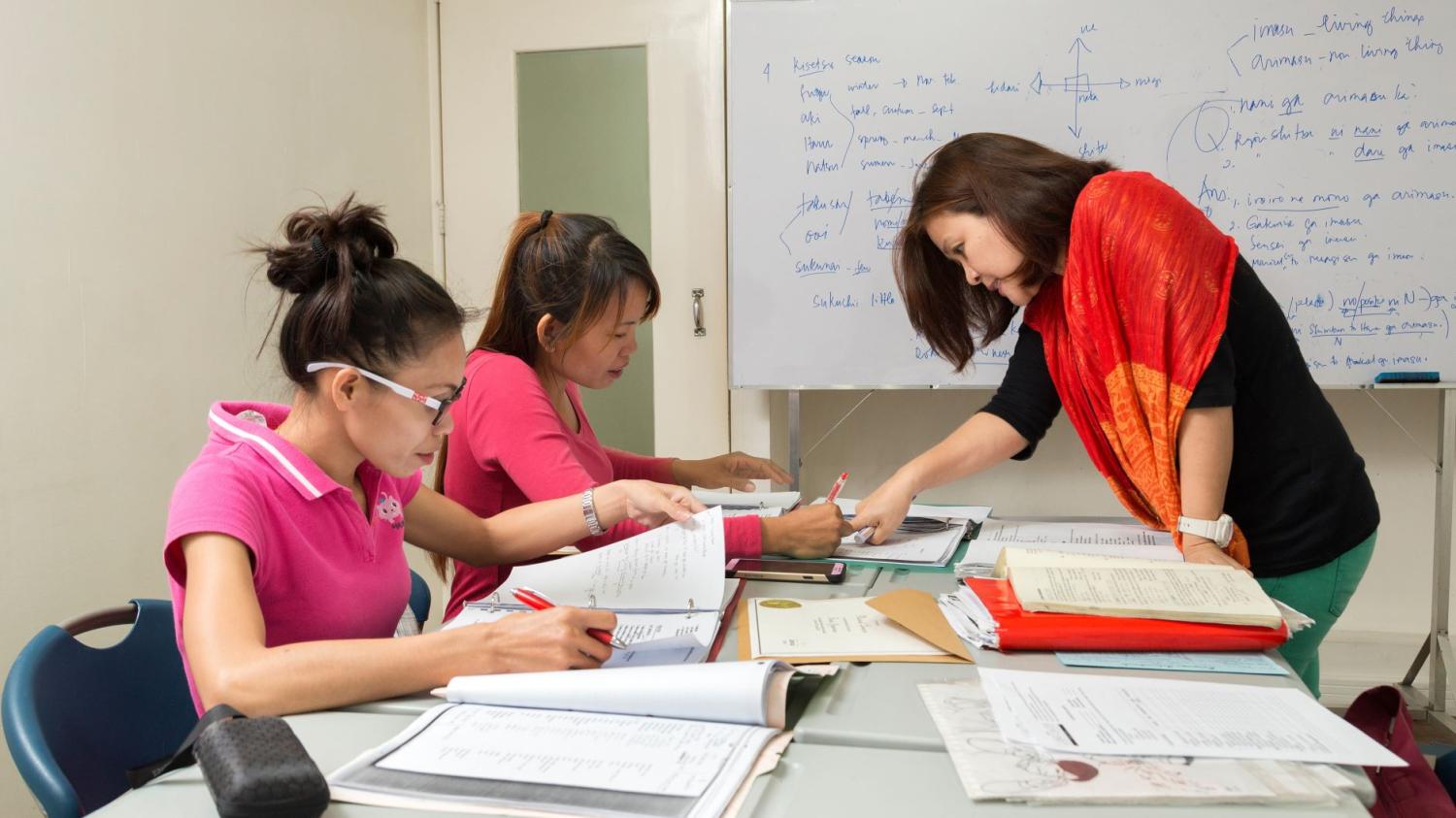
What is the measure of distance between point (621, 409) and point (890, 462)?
0.84 m

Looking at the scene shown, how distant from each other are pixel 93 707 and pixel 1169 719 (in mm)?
1063

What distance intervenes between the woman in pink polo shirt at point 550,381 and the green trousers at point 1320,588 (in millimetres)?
594

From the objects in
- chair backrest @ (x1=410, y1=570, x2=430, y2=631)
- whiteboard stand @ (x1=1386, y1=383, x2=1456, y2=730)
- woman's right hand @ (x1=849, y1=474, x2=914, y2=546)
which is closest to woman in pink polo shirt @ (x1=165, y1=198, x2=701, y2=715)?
chair backrest @ (x1=410, y1=570, x2=430, y2=631)

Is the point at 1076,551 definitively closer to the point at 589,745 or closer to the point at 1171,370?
the point at 1171,370

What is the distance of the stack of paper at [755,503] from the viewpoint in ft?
5.92

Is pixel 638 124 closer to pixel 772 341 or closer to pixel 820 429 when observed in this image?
pixel 772 341

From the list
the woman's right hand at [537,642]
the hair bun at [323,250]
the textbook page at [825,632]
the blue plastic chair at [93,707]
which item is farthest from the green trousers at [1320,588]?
the blue plastic chair at [93,707]

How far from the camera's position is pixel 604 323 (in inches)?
65.9

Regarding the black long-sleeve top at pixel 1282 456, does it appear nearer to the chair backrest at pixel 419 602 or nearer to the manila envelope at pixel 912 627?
the manila envelope at pixel 912 627

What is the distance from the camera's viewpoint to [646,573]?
1.29 meters

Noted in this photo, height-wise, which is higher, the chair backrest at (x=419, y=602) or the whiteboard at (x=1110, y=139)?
the whiteboard at (x=1110, y=139)

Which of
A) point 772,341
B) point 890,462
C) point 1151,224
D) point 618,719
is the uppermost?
point 1151,224

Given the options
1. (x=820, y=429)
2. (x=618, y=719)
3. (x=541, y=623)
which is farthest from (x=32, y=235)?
(x=820, y=429)

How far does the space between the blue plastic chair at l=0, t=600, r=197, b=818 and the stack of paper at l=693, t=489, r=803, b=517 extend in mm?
848
